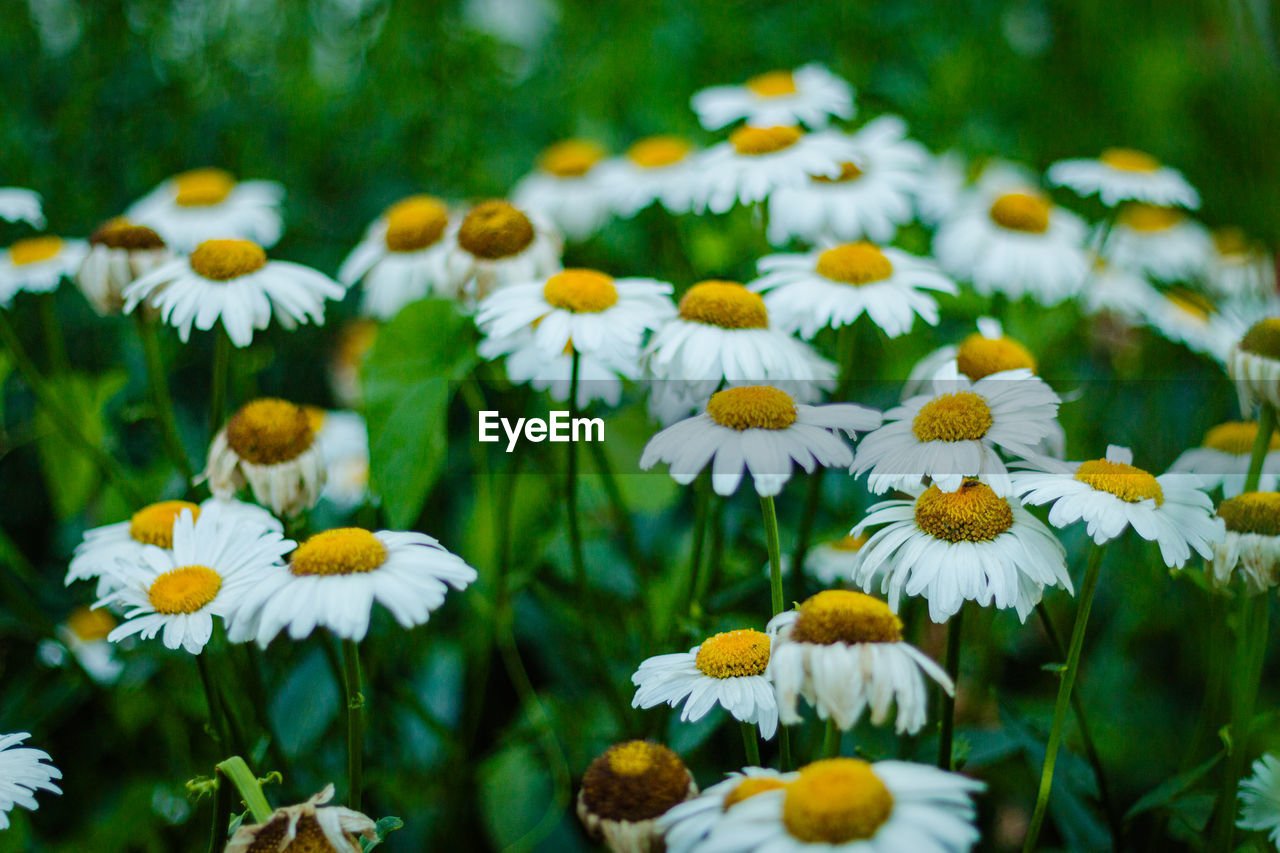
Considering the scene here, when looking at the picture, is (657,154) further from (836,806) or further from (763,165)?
(836,806)

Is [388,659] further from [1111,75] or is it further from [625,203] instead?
[1111,75]

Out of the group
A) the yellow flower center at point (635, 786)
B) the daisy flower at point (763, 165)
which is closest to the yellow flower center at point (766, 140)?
the daisy flower at point (763, 165)

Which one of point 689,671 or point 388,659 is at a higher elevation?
point 689,671

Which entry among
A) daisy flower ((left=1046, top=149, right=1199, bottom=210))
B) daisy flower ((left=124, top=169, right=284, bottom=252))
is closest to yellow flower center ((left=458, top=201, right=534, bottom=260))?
daisy flower ((left=124, top=169, right=284, bottom=252))

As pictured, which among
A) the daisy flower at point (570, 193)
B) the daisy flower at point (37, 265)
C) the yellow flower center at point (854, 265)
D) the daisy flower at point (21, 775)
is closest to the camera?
the daisy flower at point (21, 775)

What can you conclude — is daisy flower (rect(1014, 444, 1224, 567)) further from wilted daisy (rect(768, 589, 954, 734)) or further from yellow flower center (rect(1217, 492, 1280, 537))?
wilted daisy (rect(768, 589, 954, 734))

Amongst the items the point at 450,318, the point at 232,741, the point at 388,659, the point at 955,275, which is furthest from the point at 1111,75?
the point at 232,741

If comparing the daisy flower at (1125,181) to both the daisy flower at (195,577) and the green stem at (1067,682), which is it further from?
the daisy flower at (195,577)
